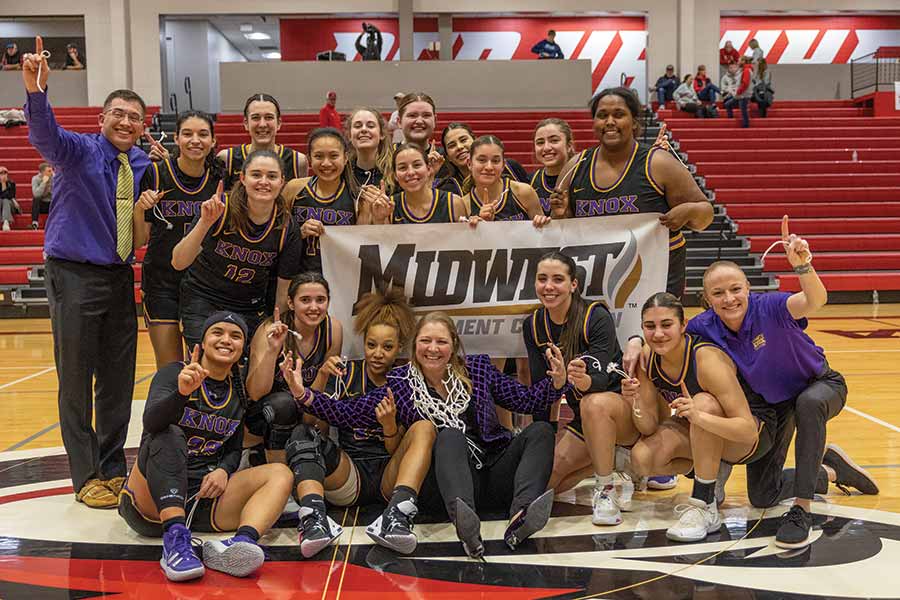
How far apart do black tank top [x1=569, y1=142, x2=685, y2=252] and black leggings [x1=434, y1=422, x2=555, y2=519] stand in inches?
46.5

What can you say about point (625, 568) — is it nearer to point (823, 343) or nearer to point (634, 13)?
point (823, 343)

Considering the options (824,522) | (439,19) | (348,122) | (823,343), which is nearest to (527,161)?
(439,19)

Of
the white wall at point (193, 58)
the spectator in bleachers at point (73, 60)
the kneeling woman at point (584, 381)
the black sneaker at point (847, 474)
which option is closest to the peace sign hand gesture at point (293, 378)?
the kneeling woman at point (584, 381)

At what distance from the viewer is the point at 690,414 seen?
10.9ft

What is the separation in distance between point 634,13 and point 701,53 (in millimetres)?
1754

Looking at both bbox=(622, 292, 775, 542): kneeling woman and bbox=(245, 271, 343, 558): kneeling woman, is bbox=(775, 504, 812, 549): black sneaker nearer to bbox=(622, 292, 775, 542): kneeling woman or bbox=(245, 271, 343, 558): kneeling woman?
bbox=(622, 292, 775, 542): kneeling woman

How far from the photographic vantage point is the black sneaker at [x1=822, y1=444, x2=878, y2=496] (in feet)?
12.6

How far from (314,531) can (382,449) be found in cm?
62

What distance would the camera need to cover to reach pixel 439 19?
746 inches

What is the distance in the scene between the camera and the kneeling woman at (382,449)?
3277 mm

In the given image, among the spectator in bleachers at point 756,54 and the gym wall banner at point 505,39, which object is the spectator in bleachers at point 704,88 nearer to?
the spectator in bleachers at point 756,54

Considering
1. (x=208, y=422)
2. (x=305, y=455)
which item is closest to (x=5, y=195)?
(x=208, y=422)

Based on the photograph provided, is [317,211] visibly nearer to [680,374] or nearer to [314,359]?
[314,359]

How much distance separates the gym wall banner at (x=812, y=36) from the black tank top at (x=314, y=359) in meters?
19.0
